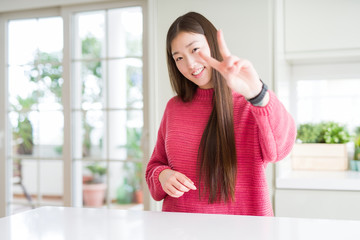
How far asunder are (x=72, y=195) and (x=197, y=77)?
1901 millimetres

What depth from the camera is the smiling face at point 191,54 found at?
1.16 m

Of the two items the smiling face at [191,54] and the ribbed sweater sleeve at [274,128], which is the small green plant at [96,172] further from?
the ribbed sweater sleeve at [274,128]

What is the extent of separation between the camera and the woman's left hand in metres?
0.88

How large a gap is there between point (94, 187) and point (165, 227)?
5120mm

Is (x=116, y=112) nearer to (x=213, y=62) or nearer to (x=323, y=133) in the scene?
(x=323, y=133)

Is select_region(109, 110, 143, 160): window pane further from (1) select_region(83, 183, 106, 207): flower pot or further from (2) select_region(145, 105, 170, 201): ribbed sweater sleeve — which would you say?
(2) select_region(145, 105, 170, 201): ribbed sweater sleeve

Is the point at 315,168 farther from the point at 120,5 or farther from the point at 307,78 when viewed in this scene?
the point at 120,5

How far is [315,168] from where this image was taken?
244 cm

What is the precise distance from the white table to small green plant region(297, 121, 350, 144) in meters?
1.74

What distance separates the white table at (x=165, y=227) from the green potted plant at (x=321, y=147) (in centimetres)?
167

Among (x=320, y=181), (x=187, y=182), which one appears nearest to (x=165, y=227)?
(x=187, y=182)

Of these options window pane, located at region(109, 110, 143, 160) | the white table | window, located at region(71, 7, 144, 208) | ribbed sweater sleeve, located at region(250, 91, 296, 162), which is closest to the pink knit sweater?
ribbed sweater sleeve, located at region(250, 91, 296, 162)

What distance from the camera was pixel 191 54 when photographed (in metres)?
1.17

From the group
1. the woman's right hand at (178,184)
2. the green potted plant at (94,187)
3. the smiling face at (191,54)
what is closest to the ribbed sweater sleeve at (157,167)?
the woman's right hand at (178,184)
